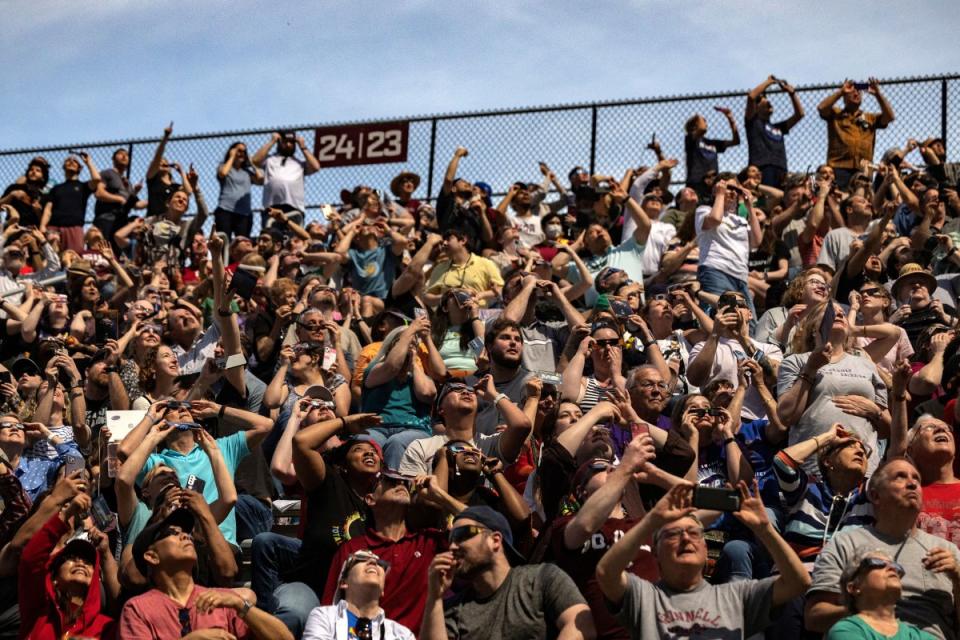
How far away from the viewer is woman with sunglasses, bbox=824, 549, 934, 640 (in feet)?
20.9

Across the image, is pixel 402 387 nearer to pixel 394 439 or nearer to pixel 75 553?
pixel 394 439

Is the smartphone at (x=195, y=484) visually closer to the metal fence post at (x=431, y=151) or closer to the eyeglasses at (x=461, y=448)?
the eyeglasses at (x=461, y=448)

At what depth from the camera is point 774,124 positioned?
1708 cm

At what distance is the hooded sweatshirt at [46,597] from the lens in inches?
305

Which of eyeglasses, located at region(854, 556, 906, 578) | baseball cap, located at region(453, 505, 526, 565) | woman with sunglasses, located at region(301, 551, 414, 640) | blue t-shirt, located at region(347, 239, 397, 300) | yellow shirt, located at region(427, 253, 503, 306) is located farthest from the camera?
blue t-shirt, located at region(347, 239, 397, 300)

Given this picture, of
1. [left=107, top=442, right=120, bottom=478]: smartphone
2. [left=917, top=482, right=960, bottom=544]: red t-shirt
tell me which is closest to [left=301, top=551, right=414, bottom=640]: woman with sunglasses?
Answer: [left=107, top=442, right=120, bottom=478]: smartphone

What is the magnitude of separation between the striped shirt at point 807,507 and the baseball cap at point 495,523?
1.52 meters

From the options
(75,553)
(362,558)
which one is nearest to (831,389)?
(362,558)

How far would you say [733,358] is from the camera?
35.9ft

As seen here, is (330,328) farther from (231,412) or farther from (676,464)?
(676,464)

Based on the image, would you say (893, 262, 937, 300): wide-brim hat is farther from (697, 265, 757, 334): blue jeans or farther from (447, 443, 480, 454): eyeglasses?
(447, 443, 480, 454): eyeglasses

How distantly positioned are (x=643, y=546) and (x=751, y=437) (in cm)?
223

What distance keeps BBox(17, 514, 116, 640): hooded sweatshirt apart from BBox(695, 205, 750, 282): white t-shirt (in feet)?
22.9

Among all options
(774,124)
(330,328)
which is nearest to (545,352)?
(330,328)
